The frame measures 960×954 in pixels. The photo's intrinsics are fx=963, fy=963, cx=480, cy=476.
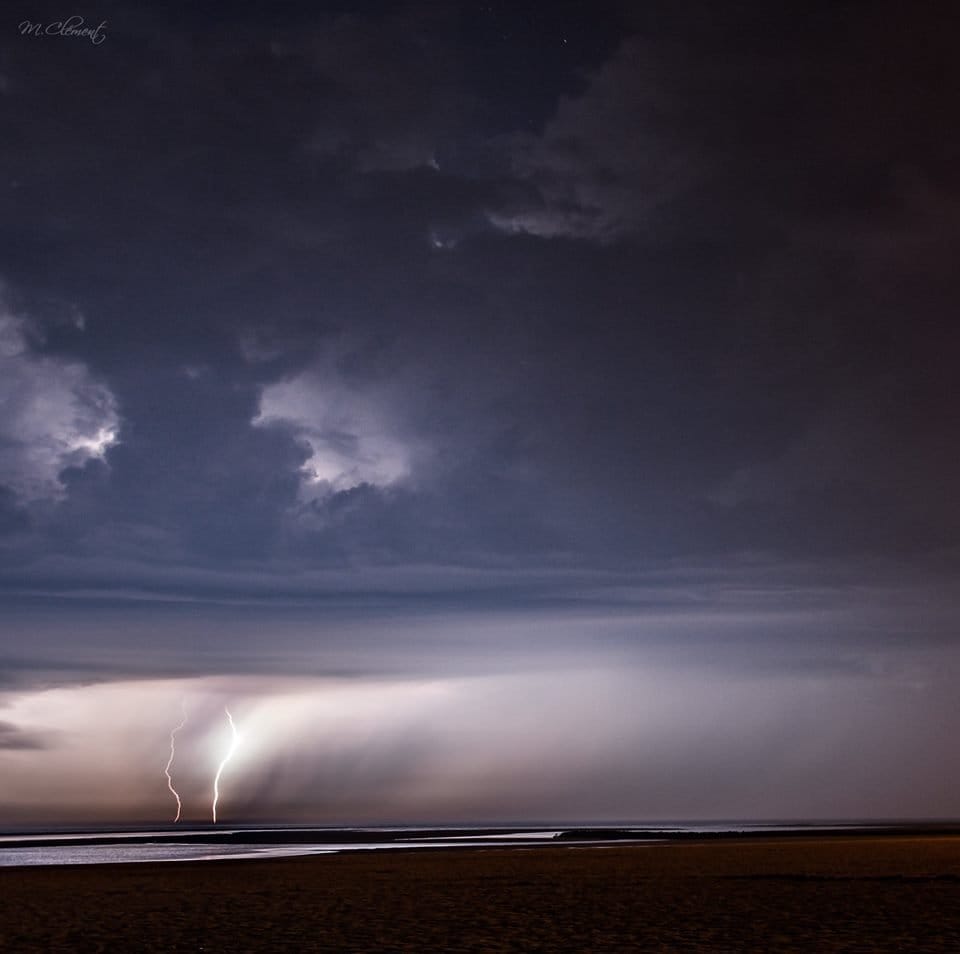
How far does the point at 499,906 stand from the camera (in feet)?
80.4

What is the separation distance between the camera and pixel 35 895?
2897 centimetres

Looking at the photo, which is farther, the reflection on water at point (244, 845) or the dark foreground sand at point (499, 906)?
the reflection on water at point (244, 845)

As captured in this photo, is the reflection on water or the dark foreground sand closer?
the dark foreground sand

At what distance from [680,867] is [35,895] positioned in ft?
75.3

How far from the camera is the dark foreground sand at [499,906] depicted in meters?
18.5

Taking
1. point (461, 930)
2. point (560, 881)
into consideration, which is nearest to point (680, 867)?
point (560, 881)

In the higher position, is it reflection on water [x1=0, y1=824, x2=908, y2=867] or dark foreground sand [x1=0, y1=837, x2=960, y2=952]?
dark foreground sand [x1=0, y1=837, x2=960, y2=952]

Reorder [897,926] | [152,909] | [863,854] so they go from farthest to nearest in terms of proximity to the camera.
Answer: [863,854]
[152,909]
[897,926]

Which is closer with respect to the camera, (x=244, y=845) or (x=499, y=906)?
(x=499, y=906)

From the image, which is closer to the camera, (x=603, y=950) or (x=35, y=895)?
(x=603, y=950)

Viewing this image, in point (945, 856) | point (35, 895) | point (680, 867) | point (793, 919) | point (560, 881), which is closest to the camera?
point (793, 919)

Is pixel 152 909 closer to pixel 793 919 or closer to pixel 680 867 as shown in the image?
pixel 793 919

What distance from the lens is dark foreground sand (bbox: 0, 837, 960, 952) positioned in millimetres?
18500

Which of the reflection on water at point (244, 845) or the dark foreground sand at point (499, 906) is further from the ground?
the dark foreground sand at point (499, 906)
